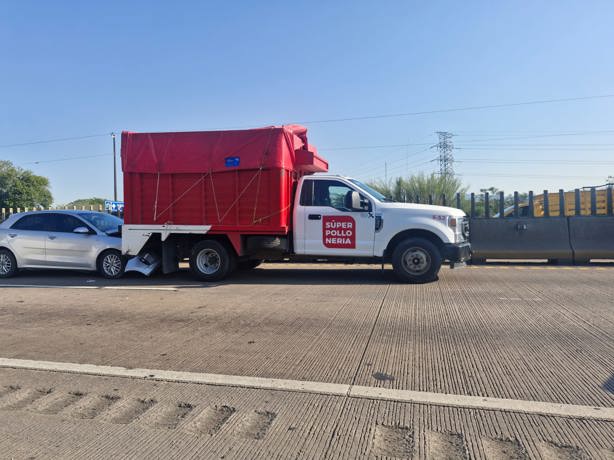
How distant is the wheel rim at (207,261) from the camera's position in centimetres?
1041

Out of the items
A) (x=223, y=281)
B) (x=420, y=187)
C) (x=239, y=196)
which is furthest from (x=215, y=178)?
(x=420, y=187)

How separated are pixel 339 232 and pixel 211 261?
9.29 ft

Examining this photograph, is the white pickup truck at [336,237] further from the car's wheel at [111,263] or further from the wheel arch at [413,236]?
the car's wheel at [111,263]

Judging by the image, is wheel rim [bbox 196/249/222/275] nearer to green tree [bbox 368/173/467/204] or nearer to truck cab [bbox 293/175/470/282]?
truck cab [bbox 293/175/470/282]

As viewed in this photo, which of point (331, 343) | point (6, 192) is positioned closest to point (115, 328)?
point (331, 343)

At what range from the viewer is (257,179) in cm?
991

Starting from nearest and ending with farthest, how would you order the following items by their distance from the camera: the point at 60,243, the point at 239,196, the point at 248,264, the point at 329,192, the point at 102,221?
the point at 239,196, the point at 329,192, the point at 60,243, the point at 102,221, the point at 248,264

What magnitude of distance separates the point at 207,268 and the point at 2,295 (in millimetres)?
3812

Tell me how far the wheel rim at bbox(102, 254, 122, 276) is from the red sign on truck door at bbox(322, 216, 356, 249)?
183 inches

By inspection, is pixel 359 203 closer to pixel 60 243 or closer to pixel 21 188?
pixel 60 243

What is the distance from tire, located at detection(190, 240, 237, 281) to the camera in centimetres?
1028

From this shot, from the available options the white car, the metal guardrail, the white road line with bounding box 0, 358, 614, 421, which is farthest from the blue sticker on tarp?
the metal guardrail

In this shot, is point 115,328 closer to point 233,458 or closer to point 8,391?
point 8,391

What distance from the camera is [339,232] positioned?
10.0 metres
